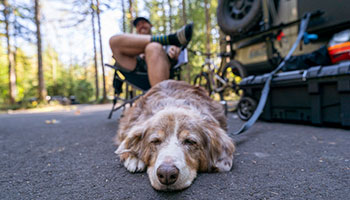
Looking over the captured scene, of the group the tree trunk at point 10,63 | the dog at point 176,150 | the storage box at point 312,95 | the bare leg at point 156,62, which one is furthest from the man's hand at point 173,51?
the tree trunk at point 10,63

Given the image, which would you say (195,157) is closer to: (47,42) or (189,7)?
(189,7)

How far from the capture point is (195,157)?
150 cm

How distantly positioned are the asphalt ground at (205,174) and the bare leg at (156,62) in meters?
1.36

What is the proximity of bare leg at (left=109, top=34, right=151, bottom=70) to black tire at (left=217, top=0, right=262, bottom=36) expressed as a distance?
2458 mm

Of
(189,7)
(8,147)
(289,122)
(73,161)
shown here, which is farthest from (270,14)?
(189,7)

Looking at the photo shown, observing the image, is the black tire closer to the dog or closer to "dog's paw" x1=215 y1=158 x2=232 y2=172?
the dog

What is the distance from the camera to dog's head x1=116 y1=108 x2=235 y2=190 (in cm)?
125

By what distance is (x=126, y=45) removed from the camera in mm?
3281

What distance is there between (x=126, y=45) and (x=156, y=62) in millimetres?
563

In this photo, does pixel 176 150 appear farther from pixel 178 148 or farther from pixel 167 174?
pixel 167 174

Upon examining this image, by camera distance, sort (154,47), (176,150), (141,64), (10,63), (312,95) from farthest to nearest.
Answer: (10,63) → (141,64) → (154,47) → (312,95) → (176,150)

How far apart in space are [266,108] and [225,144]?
240cm

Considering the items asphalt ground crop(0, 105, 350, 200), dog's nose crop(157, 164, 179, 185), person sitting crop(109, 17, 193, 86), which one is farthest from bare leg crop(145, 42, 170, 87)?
dog's nose crop(157, 164, 179, 185)

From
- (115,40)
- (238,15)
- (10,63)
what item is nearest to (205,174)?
(115,40)
